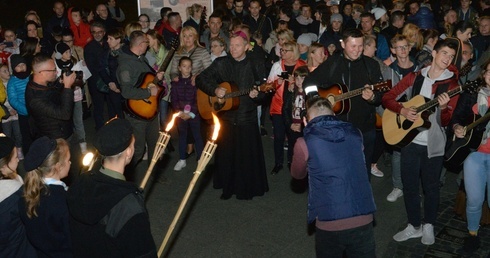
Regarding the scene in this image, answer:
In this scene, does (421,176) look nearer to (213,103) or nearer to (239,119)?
(239,119)

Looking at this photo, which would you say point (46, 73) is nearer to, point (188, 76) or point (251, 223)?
point (188, 76)

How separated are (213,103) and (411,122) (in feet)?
8.80

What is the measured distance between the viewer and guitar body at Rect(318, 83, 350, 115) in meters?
6.70

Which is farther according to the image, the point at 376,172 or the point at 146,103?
the point at 376,172

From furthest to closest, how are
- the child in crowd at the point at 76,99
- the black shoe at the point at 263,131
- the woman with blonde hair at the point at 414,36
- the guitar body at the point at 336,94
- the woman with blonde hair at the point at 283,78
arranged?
the black shoe at the point at 263,131, the child in crowd at the point at 76,99, the woman with blonde hair at the point at 414,36, the woman with blonde hair at the point at 283,78, the guitar body at the point at 336,94

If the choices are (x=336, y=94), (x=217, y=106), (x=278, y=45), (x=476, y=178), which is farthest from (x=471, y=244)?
(x=278, y=45)

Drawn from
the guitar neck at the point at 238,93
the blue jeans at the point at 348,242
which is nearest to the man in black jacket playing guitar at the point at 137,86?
the guitar neck at the point at 238,93

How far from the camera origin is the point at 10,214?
422cm

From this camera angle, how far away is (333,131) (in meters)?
4.52

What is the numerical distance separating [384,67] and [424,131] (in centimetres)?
145

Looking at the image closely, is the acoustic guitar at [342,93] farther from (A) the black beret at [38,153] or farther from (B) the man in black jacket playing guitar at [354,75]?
(A) the black beret at [38,153]

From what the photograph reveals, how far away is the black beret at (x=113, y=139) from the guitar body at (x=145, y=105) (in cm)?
424

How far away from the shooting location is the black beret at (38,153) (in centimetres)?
414

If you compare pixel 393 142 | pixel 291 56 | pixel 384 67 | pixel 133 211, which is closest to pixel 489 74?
pixel 393 142
